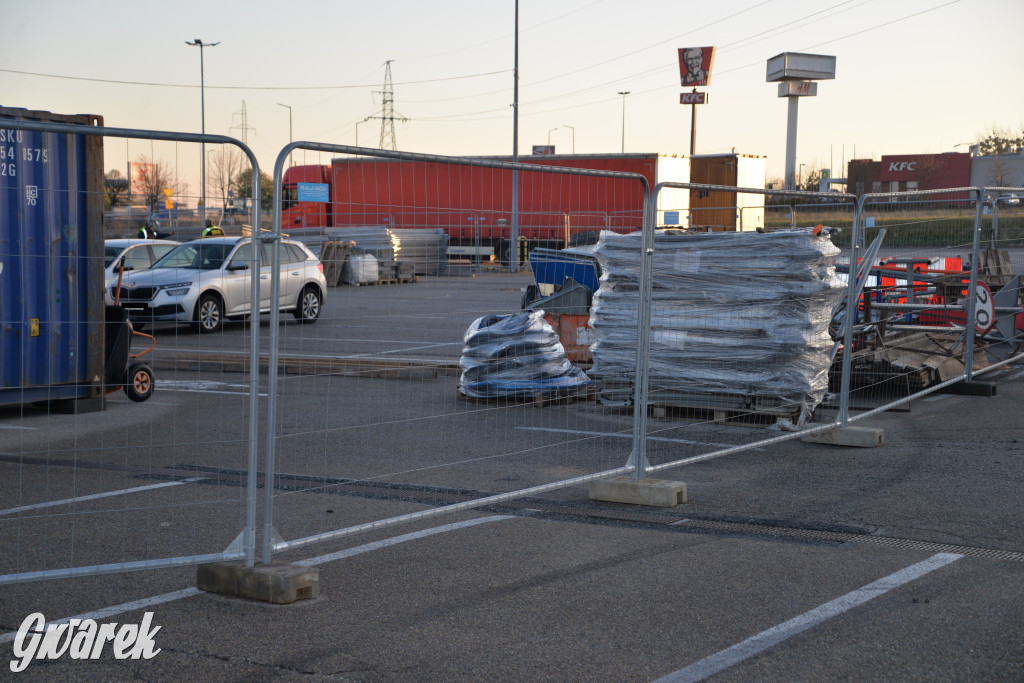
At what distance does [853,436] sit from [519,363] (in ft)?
9.67

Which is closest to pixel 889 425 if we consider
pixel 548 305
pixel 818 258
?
pixel 818 258

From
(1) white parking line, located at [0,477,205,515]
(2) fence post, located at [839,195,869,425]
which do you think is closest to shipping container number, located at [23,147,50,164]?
(1) white parking line, located at [0,477,205,515]

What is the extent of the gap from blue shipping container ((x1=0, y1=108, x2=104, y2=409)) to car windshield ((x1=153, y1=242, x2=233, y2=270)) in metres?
4.07

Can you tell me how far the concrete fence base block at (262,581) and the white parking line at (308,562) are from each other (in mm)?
122

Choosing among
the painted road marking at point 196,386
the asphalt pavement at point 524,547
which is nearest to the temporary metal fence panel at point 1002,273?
the asphalt pavement at point 524,547

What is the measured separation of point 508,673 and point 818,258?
19.4 ft

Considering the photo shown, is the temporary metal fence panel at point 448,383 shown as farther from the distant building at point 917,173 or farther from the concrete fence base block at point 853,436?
the distant building at point 917,173

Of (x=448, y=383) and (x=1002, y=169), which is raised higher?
(x=1002, y=169)

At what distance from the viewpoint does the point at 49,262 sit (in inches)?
383

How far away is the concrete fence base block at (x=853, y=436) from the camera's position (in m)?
8.66

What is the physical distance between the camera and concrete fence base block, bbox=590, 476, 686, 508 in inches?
262

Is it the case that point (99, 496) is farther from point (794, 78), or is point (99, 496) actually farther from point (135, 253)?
point (794, 78)

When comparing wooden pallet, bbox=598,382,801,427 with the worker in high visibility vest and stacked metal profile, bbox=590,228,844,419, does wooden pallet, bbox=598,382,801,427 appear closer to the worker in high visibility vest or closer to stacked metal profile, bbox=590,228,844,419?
stacked metal profile, bbox=590,228,844,419

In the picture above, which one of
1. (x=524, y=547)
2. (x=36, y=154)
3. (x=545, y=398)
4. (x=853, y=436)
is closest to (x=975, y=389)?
(x=853, y=436)
